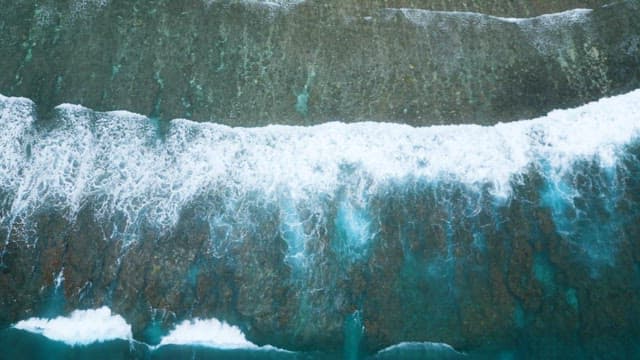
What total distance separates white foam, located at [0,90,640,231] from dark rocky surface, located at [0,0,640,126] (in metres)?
0.67

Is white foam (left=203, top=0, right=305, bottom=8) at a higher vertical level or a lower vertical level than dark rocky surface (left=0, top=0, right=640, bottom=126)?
higher

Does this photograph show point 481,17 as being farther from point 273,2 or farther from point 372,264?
point 372,264

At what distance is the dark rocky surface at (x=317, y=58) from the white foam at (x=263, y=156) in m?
0.67

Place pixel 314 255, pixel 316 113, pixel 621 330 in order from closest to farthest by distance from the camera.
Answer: pixel 621 330 < pixel 314 255 < pixel 316 113

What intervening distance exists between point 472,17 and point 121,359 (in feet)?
60.7

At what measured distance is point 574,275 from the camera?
2023cm

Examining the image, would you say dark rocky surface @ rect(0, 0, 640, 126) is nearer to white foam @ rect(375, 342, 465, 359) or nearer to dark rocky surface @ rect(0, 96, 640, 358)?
dark rocky surface @ rect(0, 96, 640, 358)

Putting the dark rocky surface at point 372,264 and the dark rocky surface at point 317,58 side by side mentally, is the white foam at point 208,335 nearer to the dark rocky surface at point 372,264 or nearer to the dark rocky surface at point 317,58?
the dark rocky surface at point 372,264

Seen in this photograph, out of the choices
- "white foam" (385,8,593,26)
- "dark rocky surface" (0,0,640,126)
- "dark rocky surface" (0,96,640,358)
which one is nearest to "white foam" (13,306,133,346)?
"dark rocky surface" (0,96,640,358)

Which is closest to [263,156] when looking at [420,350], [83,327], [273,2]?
[273,2]

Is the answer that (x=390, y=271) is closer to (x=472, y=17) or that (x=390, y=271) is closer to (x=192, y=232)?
(x=192, y=232)

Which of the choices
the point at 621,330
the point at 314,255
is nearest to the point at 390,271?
the point at 314,255

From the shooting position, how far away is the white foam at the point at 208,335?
1974 centimetres

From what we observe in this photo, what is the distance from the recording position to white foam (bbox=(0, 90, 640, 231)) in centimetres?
2153
